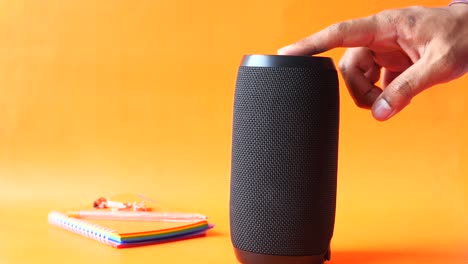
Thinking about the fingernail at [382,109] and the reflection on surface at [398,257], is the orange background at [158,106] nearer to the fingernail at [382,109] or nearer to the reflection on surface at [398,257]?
the reflection on surface at [398,257]

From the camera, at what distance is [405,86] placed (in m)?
1.14

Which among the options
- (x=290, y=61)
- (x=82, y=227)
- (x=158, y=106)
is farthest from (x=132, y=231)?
(x=158, y=106)

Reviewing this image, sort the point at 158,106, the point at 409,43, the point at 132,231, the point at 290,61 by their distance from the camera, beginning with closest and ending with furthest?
1. the point at 290,61
2. the point at 409,43
3. the point at 132,231
4. the point at 158,106

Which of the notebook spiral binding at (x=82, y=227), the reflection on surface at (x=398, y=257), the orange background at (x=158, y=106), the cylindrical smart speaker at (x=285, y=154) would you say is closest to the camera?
the cylindrical smart speaker at (x=285, y=154)

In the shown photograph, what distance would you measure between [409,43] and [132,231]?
1.71 feet

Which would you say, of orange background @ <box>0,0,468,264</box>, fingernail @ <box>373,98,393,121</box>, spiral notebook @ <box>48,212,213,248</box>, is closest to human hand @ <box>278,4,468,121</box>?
fingernail @ <box>373,98,393,121</box>

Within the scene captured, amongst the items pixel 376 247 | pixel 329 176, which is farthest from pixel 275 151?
pixel 376 247

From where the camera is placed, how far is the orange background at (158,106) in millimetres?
1936

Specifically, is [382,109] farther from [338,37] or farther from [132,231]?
[132,231]

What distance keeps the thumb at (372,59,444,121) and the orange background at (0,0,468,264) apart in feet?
2.44

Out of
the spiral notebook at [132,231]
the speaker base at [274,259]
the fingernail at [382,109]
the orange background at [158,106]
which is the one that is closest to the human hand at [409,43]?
the fingernail at [382,109]

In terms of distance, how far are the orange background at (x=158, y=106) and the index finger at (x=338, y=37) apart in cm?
78

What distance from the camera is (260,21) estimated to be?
6.63 ft

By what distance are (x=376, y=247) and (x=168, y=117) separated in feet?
2.56
